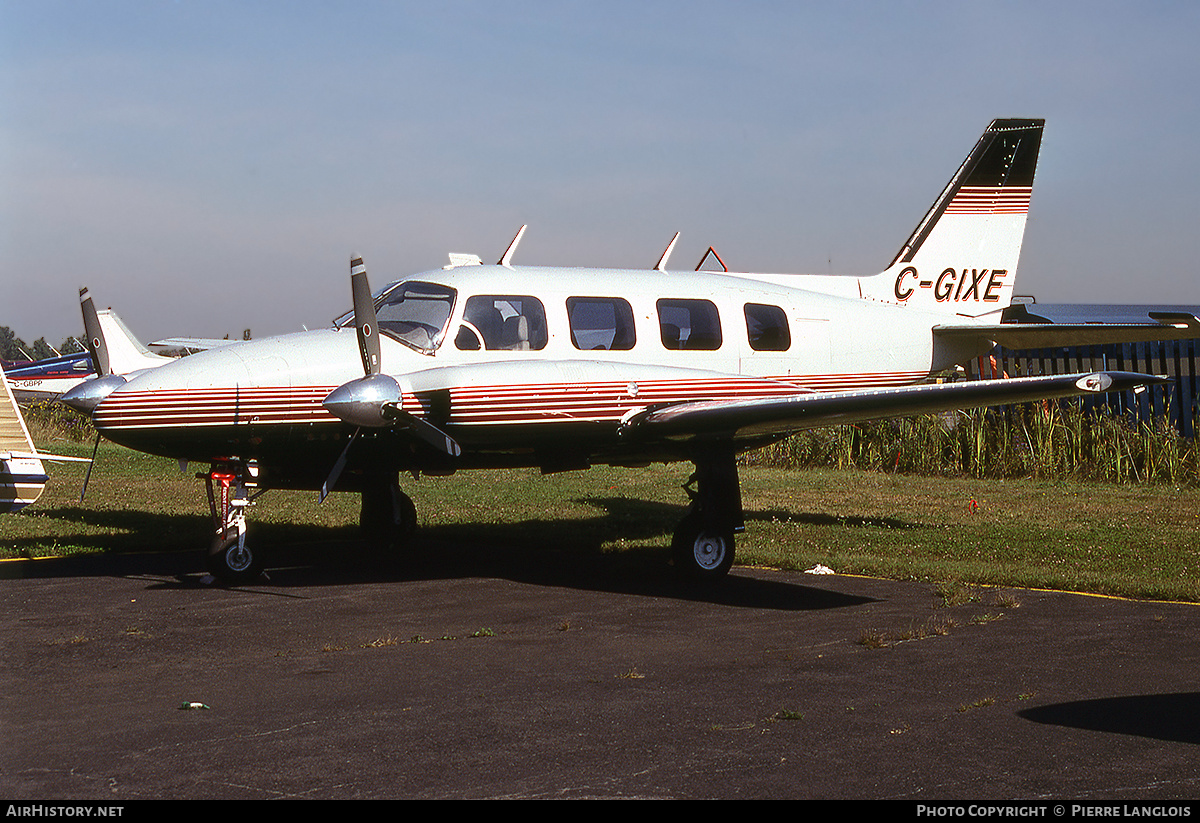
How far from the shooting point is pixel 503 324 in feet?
35.7

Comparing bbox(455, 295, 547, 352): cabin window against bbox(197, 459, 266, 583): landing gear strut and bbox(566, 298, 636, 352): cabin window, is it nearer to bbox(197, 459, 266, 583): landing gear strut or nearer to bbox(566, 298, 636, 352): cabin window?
bbox(566, 298, 636, 352): cabin window

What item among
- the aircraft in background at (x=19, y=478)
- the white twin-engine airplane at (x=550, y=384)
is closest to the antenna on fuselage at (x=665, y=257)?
the white twin-engine airplane at (x=550, y=384)

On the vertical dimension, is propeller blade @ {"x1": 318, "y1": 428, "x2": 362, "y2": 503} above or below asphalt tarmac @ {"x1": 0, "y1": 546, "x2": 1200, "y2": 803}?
above

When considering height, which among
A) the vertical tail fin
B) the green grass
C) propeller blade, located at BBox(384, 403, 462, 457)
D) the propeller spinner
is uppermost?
the propeller spinner

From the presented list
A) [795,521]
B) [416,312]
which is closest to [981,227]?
[795,521]

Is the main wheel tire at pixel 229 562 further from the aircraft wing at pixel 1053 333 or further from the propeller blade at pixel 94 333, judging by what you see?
the aircraft wing at pixel 1053 333

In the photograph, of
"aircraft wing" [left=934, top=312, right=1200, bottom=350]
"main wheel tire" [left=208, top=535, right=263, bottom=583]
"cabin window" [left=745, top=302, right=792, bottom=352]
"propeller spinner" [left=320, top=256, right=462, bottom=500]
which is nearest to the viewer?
"propeller spinner" [left=320, top=256, right=462, bottom=500]

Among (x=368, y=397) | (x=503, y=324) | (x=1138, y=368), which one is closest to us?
(x=368, y=397)

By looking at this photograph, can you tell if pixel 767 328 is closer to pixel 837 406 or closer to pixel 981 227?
pixel 837 406

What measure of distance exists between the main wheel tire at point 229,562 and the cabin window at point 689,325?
185 inches

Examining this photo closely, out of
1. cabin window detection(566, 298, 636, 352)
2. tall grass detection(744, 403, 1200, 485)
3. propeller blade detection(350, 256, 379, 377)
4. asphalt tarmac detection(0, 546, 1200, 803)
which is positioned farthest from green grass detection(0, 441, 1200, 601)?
propeller blade detection(350, 256, 379, 377)

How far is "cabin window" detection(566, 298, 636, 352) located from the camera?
1121cm

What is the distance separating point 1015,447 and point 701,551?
459 inches

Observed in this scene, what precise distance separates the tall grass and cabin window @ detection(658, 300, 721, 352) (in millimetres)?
7382
